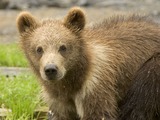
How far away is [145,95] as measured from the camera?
24.6ft

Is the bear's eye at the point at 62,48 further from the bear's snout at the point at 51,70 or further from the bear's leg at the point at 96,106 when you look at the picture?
the bear's leg at the point at 96,106

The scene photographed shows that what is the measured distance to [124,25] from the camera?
8.15 m

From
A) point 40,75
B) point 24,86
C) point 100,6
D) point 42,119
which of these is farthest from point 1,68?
point 100,6

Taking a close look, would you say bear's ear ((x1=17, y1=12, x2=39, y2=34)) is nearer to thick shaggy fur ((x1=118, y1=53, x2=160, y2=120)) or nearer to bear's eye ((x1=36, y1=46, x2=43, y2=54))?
bear's eye ((x1=36, y1=46, x2=43, y2=54))

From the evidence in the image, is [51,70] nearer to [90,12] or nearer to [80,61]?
[80,61]

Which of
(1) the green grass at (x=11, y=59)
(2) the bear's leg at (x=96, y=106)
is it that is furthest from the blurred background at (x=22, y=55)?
(2) the bear's leg at (x=96, y=106)

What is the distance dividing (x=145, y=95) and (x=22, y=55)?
1884 millimetres

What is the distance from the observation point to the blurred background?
8.17 meters

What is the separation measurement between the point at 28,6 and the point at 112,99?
13600mm

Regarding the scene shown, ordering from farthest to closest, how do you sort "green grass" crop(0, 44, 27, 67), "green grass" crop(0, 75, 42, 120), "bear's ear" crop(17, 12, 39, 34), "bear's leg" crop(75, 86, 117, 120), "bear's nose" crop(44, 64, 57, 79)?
"green grass" crop(0, 44, 27, 67)
"green grass" crop(0, 75, 42, 120)
"bear's ear" crop(17, 12, 39, 34)
"bear's leg" crop(75, 86, 117, 120)
"bear's nose" crop(44, 64, 57, 79)

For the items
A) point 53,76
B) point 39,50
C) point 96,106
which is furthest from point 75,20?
point 96,106

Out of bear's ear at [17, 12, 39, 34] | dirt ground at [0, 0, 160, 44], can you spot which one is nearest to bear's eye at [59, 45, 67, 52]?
bear's ear at [17, 12, 39, 34]

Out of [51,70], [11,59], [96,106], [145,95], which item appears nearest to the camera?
[51,70]

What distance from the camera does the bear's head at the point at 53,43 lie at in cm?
703
